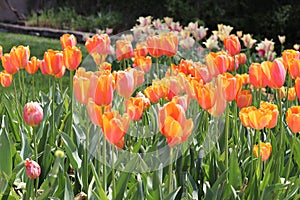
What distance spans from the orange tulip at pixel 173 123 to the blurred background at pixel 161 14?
7.24 m

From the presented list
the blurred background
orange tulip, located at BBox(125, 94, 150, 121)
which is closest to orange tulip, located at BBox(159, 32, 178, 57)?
orange tulip, located at BBox(125, 94, 150, 121)

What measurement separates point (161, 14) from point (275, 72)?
907 centimetres

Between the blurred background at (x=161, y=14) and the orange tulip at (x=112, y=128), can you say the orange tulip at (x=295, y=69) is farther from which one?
the blurred background at (x=161, y=14)

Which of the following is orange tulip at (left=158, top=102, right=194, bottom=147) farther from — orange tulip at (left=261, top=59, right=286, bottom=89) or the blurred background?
the blurred background

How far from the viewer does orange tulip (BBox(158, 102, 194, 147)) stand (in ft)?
4.89

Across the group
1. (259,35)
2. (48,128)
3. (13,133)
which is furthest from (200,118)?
(259,35)

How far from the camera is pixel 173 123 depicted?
4.89 ft

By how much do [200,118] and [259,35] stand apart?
21.7 feet

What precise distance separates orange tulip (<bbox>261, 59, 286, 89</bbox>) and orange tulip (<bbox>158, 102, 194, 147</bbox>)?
456 millimetres

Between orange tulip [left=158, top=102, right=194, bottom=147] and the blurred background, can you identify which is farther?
the blurred background

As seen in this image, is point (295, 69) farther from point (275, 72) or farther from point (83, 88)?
Result: point (83, 88)

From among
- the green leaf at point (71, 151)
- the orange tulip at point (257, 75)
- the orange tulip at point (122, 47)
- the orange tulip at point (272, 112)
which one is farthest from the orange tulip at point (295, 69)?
the orange tulip at point (122, 47)

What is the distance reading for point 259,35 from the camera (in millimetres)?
8734

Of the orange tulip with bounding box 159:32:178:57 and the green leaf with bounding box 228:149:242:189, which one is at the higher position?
Answer: the orange tulip with bounding box 159:32:178:57
